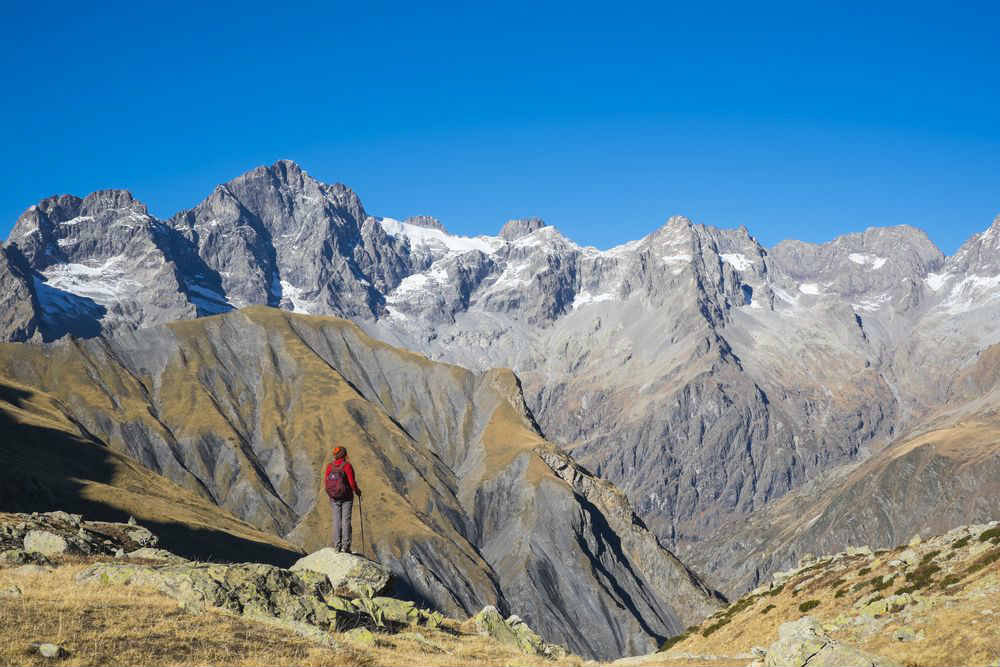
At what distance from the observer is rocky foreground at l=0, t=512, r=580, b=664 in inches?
906

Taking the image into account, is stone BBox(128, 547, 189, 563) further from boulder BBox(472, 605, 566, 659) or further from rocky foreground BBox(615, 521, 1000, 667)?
rocky foreground BBox(615, 521, 1000, 667)

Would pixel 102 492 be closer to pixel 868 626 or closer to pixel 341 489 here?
pixel 341 489

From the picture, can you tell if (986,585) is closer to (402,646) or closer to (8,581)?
(402,646)

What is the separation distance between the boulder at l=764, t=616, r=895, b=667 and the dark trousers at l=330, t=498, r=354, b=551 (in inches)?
675

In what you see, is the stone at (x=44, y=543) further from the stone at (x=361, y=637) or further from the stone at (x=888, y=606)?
the stone at (x=888, y=606)

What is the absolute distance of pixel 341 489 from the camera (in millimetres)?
35219

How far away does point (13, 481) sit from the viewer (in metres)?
135

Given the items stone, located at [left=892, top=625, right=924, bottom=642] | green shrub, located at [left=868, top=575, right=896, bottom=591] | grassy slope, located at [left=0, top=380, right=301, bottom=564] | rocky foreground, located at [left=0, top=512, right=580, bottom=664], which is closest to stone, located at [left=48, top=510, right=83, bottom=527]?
rocky foreground, located at [left=0, top=512, right=580, bottom=664]

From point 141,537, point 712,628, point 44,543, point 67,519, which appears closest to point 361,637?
point 44,543

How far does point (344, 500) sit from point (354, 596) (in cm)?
379

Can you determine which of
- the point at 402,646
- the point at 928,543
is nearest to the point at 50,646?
the point at 402,646

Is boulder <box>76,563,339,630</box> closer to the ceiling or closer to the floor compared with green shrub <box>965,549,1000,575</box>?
closer to the floor

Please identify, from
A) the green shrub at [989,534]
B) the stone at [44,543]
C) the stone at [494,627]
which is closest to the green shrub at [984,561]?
the green shrub at [989,534]

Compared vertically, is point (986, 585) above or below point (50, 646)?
above
